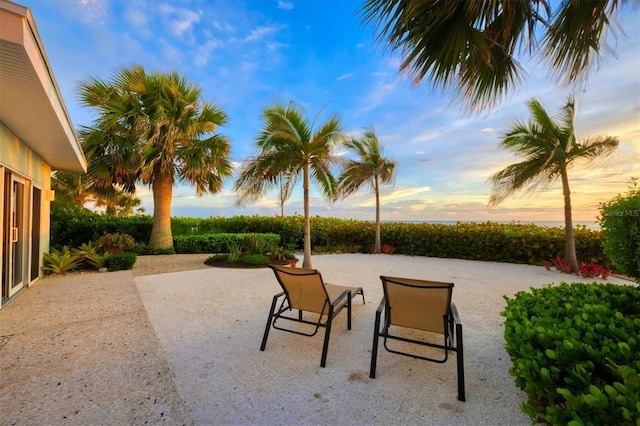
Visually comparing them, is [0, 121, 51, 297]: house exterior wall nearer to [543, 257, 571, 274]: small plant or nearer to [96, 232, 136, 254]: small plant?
[96, 232, 136, 254]: small plant

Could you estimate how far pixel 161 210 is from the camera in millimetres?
10297

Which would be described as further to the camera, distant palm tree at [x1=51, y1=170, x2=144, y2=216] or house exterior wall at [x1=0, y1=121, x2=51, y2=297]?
distant palm tree at [x1=51, y1=170, x2=144, y2=216]

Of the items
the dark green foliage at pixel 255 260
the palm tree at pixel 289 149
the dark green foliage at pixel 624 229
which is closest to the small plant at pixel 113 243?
the dark green foliage at pixel 255 260

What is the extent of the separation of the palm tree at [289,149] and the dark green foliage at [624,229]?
17.5ft

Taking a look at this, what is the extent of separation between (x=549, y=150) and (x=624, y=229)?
5.44m

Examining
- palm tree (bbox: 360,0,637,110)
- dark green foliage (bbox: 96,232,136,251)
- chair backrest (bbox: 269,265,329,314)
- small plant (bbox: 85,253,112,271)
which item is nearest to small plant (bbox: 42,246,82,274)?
small plant (bbox: 85,253,112,271)

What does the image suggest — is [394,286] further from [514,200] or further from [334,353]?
[514,200]

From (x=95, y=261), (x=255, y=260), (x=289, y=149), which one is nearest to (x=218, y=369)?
(x=289, y=149)

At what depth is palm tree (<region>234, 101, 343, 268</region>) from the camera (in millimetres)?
6855

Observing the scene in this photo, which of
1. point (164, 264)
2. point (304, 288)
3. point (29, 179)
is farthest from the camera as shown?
point (164, 264)

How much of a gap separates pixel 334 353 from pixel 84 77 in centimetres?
1112

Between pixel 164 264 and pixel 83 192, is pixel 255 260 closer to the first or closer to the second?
pixel 164 264

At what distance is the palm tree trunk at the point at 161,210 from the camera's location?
10148 mm

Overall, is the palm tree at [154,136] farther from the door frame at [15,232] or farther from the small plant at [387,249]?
the small plant at [387,249]
